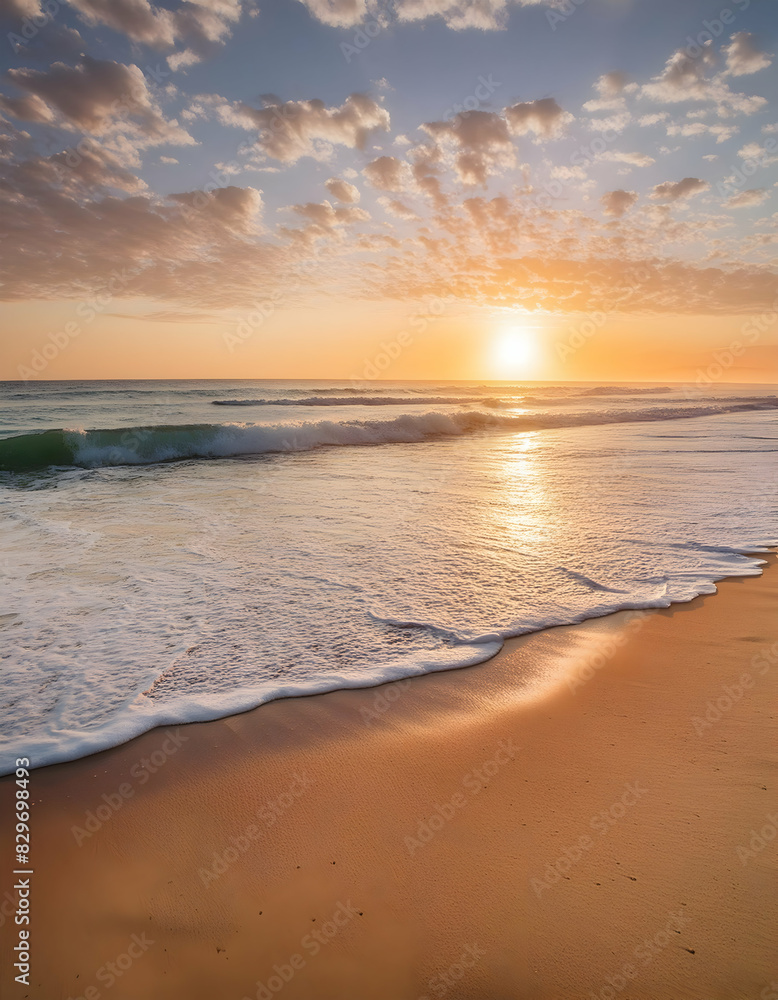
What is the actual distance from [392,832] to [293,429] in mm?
19108

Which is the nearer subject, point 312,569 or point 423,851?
point 423,851

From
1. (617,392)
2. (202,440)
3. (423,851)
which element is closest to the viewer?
(423,851)

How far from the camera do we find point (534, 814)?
7.96 ft

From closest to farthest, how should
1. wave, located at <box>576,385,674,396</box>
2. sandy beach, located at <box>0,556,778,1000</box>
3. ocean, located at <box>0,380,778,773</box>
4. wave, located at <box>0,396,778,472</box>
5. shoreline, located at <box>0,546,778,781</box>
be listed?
sandy beach, located at <box>0,556,778,1000</box> < shoreline, located at <box>0,546,778,781</box> < ocean, located at <box>0,380,778,773</box> < wave, located at <box>0,396,778,472</box> < wave, located at <box>576,385,674,396</box>

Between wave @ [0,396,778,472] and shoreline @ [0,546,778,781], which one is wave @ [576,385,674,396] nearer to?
wave @ [0,396,778,472]

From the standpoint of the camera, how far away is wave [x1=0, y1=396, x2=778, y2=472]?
55.3 feet

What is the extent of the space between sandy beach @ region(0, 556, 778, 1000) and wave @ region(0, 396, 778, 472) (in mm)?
15913

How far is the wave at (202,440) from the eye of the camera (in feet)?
55.3

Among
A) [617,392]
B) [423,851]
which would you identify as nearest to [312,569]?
[423,851]

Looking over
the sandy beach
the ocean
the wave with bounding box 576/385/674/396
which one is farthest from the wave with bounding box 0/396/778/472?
the wave with bounding box 576/385/674/396

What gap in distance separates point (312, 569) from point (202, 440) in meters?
15.5

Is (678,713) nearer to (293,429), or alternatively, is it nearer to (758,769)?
(758,769)

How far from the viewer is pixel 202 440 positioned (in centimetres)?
1934

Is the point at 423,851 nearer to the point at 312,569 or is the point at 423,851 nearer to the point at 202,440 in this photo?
the point at 312,569
